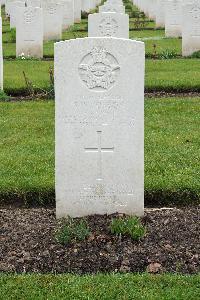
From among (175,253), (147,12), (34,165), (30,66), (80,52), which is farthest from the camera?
(147,12)

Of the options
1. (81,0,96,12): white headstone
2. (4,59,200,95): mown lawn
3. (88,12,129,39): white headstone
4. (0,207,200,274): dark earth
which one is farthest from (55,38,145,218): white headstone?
(81,0,96,12): white headstone

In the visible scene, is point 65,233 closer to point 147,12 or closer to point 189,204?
point 189,204

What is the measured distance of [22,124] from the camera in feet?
30.3

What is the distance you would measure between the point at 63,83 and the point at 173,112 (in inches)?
180

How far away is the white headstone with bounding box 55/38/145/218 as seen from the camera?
213 inches

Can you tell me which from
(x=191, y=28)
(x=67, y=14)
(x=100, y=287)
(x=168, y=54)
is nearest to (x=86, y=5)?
(x=67, y=14)

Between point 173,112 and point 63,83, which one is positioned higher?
point 63,83

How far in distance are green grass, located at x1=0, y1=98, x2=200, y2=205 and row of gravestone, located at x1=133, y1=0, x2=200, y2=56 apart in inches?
215

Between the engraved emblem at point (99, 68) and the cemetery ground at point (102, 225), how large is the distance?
1.13 metres

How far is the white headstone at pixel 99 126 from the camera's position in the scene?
5398mm

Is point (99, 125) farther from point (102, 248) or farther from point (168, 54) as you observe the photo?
point (168, 54)

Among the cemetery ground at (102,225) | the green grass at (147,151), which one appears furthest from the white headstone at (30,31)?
the cemetery ground at (102,225)

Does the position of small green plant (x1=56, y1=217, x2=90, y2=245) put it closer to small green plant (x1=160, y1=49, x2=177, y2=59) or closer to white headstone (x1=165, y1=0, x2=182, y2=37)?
small green plant (x1=160, y1=49, x2=177, y2=59)

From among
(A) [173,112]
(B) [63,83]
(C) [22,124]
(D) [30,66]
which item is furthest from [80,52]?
(D) [30,66]
